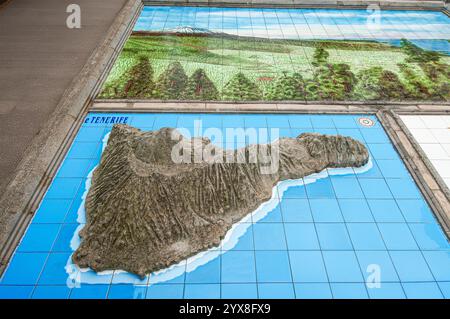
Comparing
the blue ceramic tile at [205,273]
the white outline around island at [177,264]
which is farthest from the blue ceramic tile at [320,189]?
the blue ceramic tile at [205,273]

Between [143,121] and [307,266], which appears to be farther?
[143,121]

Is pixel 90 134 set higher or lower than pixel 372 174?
lower

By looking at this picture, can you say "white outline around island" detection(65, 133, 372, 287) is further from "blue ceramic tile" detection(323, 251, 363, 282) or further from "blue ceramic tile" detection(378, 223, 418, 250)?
"blue ceramic tile" detection(378, 223, 418, 250)

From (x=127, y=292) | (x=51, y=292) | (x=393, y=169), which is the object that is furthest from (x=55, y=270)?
(x=393, y=169)

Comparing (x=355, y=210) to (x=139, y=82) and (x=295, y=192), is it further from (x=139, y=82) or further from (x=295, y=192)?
(x=139, y=82)

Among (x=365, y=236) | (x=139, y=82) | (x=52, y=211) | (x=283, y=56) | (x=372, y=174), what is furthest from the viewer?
(x=283, y=56)

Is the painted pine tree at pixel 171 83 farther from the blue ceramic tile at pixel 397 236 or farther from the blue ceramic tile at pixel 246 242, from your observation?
the blue ceramic tile at pixel 397 236
